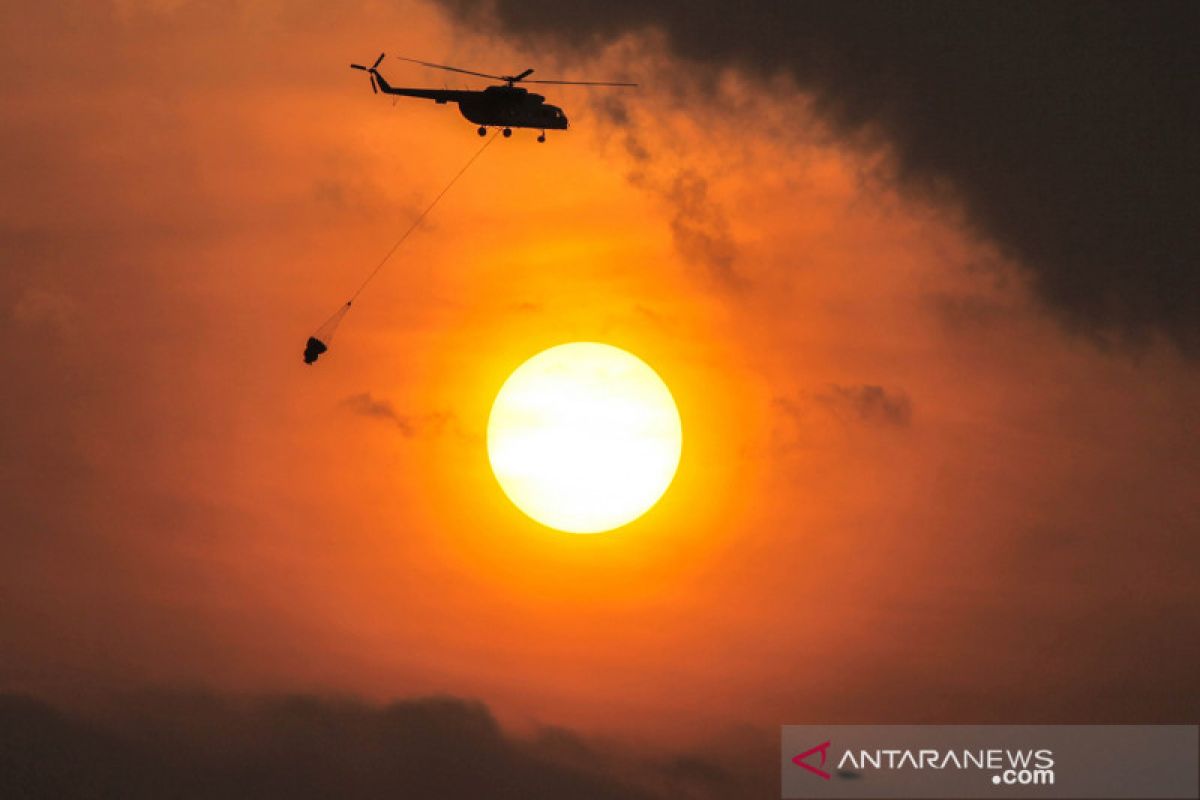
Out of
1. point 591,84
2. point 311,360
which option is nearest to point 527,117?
point 591,84

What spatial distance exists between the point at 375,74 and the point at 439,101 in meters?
8.43

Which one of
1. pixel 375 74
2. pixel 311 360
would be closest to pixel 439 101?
pixel 375 74

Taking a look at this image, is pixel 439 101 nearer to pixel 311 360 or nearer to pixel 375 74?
pixel 375 74

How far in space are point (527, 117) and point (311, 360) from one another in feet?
102

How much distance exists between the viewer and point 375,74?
188m

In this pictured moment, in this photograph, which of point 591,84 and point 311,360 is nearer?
point 311,360

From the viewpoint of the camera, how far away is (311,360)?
573 feet

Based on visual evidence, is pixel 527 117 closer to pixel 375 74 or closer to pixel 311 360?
pixel 375 74

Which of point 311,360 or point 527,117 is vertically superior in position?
point 527,117

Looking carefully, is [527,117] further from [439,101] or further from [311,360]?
[311,360]

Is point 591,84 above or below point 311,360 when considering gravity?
above

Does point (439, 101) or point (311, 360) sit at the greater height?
point (439, 101)

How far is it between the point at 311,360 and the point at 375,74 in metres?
31.2
